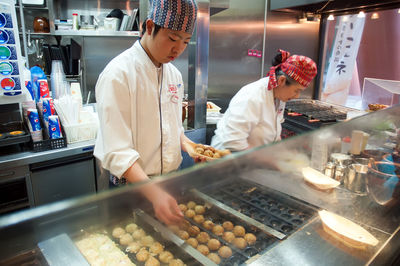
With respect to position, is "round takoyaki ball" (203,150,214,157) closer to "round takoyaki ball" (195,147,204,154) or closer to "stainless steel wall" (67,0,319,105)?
"round takoyaki ball" (195,147,204,154)

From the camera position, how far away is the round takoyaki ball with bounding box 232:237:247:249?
1074mm

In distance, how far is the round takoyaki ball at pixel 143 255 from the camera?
1.00 m

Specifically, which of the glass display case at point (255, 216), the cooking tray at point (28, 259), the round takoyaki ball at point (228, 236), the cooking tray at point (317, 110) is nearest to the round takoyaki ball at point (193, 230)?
the glass display case at point (255, 216)

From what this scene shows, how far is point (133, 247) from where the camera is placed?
1014 millimetres

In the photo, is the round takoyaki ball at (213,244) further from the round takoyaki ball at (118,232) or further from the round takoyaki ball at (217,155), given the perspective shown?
the round takoyaki ball at (217,155)

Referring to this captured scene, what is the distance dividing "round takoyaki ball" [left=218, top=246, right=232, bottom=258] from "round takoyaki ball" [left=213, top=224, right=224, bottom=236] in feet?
0.19

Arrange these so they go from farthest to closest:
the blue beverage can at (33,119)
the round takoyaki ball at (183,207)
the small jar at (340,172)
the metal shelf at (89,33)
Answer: the metal shelf at (89,33) → the blue beverage can at (33,119) → the small jar at (340,172) → the round takoyaki ball at (183,207)

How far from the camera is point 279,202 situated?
1316 millimetres

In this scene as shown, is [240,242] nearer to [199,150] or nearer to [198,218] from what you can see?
[198,218]

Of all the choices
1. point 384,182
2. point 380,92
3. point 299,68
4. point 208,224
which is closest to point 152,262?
point 208,224

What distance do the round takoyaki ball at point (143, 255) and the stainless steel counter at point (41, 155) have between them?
1548 millimetres

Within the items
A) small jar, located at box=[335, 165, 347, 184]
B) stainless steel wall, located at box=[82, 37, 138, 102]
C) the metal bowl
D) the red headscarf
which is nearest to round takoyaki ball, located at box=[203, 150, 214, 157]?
small jar, located at box=[335, 165, 347, 184]

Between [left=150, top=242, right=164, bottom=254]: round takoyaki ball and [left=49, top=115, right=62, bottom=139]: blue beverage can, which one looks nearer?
[left=150, top=242, right=164, bottom=254]: round takoyaki ball

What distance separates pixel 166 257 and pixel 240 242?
0.90 ft
